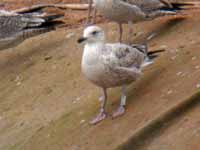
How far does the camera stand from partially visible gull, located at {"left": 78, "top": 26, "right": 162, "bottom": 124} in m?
7.96

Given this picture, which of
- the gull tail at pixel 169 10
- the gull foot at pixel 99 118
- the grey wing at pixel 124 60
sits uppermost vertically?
the grey wing at pixel 124 60

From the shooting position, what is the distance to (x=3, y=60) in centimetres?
1168

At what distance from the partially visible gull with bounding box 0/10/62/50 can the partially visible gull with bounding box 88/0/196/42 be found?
3.68 feet

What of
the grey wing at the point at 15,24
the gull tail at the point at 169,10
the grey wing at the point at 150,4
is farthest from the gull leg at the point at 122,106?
the grey wing at the point at 15,24

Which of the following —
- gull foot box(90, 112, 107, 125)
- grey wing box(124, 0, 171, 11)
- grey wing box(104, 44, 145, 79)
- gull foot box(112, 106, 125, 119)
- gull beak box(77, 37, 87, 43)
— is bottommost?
gull foot box(90, 112, 107, 125)

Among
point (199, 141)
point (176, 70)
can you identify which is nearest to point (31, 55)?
point (176, 70)

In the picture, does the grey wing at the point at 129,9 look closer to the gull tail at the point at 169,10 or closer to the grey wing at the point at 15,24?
the gull tail at the point at 169,10

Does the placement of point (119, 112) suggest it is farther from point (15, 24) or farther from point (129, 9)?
point (15, 24)

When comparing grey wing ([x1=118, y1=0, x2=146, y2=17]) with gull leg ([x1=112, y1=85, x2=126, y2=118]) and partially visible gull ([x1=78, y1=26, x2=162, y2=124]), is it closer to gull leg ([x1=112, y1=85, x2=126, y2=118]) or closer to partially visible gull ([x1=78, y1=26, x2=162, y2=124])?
partially visible gull ([x1=78, y1=26, x2=162, y2=124])

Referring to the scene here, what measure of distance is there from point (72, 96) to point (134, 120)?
1.46 m

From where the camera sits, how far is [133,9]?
10.1m

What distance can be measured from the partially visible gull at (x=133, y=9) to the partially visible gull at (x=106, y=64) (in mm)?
1374

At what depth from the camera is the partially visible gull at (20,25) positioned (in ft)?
39.2

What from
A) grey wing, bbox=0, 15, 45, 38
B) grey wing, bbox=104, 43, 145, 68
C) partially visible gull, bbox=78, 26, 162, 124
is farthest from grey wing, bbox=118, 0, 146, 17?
grey wing, bbox=0, 15, 45, 38
